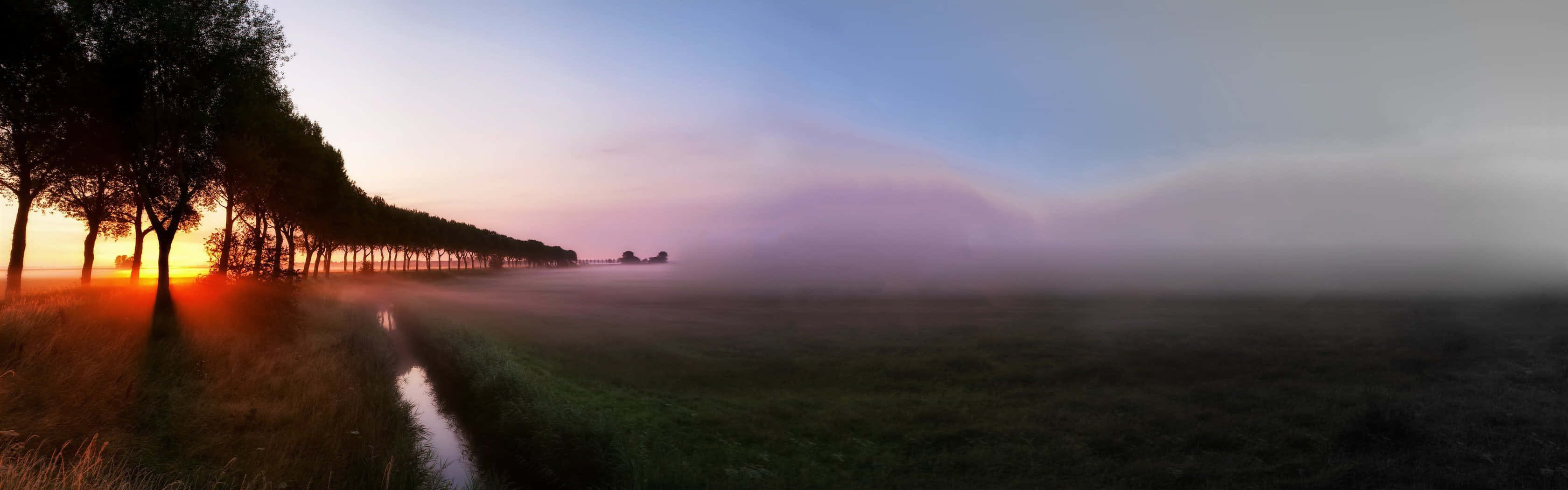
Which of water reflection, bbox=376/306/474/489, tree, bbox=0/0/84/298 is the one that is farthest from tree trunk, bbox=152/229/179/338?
water reflection, bbox=376/306/474/489

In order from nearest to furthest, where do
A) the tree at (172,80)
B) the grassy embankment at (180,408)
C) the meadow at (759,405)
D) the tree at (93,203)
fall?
the grassy embankment at (180,408) < the meadow at (759,405) < the tree at (172,80) < the tree at (93,203)

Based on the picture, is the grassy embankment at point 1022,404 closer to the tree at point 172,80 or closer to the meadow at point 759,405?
the meadow at point 759,405

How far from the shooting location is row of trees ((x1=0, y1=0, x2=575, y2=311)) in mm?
23922

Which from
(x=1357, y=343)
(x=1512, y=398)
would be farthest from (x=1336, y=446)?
(x=1357, y=343)

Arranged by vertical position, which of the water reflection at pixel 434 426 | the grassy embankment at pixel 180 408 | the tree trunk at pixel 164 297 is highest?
the tree trunk at pixel 164 297

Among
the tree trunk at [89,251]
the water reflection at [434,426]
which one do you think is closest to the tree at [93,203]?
the tree trunk at [89,251]

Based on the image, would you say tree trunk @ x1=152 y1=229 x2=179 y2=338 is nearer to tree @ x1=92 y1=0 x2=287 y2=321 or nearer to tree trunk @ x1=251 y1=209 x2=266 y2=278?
tree @ x1=92 y1=0 x2=287 y2=321

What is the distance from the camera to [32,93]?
951 inches

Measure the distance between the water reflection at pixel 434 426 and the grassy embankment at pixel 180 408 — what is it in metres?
1.03

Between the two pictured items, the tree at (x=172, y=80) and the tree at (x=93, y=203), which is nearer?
the tree at (x=172, y=80)

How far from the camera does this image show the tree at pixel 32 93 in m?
22.7

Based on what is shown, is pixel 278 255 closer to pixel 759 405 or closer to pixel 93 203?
pixel 93 203

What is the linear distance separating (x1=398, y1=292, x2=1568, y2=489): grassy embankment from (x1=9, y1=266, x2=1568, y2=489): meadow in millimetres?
153

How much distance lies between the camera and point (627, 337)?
47312 millimetres
